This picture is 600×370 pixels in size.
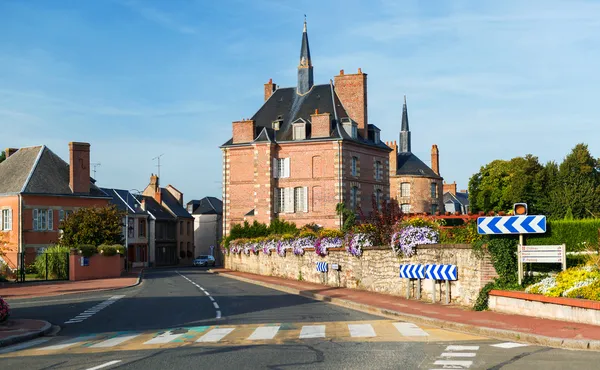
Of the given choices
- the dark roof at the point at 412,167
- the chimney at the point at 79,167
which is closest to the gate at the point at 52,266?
the chimney at the point at 79,167

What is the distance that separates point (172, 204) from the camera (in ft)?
329

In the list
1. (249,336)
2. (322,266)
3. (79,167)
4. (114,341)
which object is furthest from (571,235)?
(79,167)

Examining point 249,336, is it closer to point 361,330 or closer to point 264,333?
point 264,333

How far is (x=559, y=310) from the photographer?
Answer: 1547cm

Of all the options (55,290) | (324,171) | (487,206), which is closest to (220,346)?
(55,290)

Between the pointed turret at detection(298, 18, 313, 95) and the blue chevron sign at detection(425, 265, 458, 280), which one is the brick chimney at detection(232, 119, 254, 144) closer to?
the pointed turret at detection(298, 18, 313, 95)

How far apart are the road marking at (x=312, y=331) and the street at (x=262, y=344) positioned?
0.02 metres

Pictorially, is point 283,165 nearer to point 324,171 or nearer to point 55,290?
point 324,171

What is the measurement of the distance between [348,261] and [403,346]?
60.6 feet

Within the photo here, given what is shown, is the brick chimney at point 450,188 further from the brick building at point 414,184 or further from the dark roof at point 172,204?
the dark roof at point 172,204

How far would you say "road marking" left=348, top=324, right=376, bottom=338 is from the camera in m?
14.8

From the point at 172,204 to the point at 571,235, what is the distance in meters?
85.6

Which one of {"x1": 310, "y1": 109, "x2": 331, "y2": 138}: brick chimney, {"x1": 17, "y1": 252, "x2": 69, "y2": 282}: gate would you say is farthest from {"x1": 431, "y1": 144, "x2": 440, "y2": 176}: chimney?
{"x1": 17, "y1": 252, "x2": 69, "y2": 282}: gate

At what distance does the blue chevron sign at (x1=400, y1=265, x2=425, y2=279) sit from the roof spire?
47.7m
